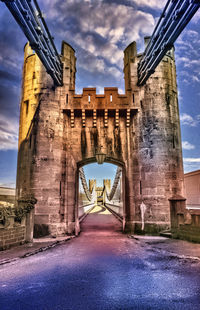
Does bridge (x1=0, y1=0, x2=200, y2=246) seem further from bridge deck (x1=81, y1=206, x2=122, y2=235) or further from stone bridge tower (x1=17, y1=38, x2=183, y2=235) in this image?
bridge deck (x1=81, y1=206, x2=122, y2=235)

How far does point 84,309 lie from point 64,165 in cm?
903

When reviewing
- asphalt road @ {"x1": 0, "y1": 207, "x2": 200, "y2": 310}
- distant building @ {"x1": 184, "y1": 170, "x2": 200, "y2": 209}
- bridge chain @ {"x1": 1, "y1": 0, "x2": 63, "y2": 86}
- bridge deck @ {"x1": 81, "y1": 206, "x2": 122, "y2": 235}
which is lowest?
bridge deck @ {"x1": 81, "y1": 206, "x2": 122, "y2": 235}

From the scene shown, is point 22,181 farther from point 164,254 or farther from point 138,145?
point 164,254

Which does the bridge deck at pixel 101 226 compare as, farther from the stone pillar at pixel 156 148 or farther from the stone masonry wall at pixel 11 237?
the stone masonry wall at pixel 11 237

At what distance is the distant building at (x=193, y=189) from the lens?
1424cm

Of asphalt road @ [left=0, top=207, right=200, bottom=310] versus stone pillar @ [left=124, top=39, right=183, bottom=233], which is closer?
asphalt road @ [left=0, top=207, right=200, bottom=310]

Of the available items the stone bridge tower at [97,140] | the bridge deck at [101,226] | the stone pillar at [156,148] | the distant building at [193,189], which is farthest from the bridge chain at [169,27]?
the bridge deck at [101,226]

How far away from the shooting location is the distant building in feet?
46.7

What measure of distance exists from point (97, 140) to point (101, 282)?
8.75 m

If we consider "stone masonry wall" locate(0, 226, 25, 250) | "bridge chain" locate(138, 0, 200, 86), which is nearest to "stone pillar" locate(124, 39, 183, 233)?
"bridge chain" locate(138, 0, 200, 86)

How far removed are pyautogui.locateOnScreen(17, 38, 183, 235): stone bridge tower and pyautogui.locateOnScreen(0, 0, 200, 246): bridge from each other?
5 centimetres

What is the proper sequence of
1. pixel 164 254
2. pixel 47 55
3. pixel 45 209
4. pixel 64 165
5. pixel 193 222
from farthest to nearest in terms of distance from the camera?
pixel 64 165, pixel 45 209, pixel 47 55, pixel 193 222, pixel 164 254

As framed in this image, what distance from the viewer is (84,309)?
3.16m

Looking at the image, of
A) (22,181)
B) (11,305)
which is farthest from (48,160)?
(11,305)
